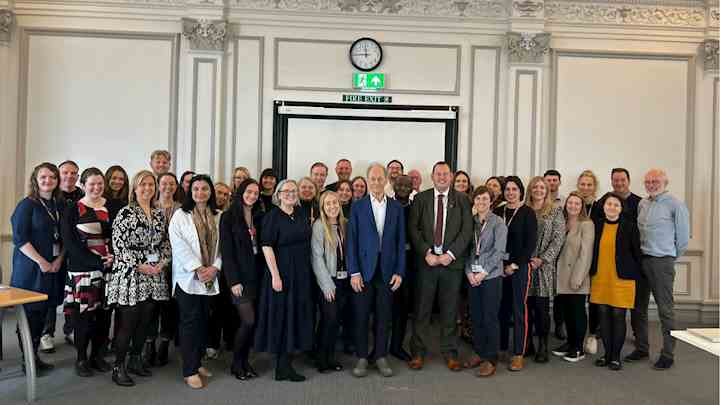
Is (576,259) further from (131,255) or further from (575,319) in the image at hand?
(131,255)

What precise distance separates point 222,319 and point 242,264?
2.90 ft

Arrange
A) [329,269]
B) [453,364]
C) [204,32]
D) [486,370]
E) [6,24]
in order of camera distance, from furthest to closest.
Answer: [204,32]
[6,24]
[453,364]
[486,370]
[329,269]

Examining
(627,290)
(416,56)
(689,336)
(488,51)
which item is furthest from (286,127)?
(689,336)

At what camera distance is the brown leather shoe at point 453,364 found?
3928mm

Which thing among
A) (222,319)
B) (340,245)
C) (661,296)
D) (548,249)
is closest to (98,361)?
(222,319)

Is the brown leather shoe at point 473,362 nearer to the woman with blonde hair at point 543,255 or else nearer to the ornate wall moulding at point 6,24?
the woman with blonde hair at point 543,255

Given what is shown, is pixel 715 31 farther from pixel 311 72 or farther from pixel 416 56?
pixel 311 72

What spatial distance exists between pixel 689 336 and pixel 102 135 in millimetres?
5653

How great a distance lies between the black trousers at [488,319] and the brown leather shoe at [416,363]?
428 millimetres

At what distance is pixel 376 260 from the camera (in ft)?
12.1

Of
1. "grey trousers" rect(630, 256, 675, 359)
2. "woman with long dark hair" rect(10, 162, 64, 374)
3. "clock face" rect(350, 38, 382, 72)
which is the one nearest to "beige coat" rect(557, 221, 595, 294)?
"grey trousers" rect(630, 256, 675, 359)

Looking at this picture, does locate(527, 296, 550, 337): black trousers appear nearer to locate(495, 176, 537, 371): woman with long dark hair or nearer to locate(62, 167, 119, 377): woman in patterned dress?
locate(495, 176, 537, 371): woman with long dark hair

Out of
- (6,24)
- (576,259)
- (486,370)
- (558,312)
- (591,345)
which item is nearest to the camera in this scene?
(486,370)

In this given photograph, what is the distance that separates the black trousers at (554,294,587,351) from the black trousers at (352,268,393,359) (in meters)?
1.57
